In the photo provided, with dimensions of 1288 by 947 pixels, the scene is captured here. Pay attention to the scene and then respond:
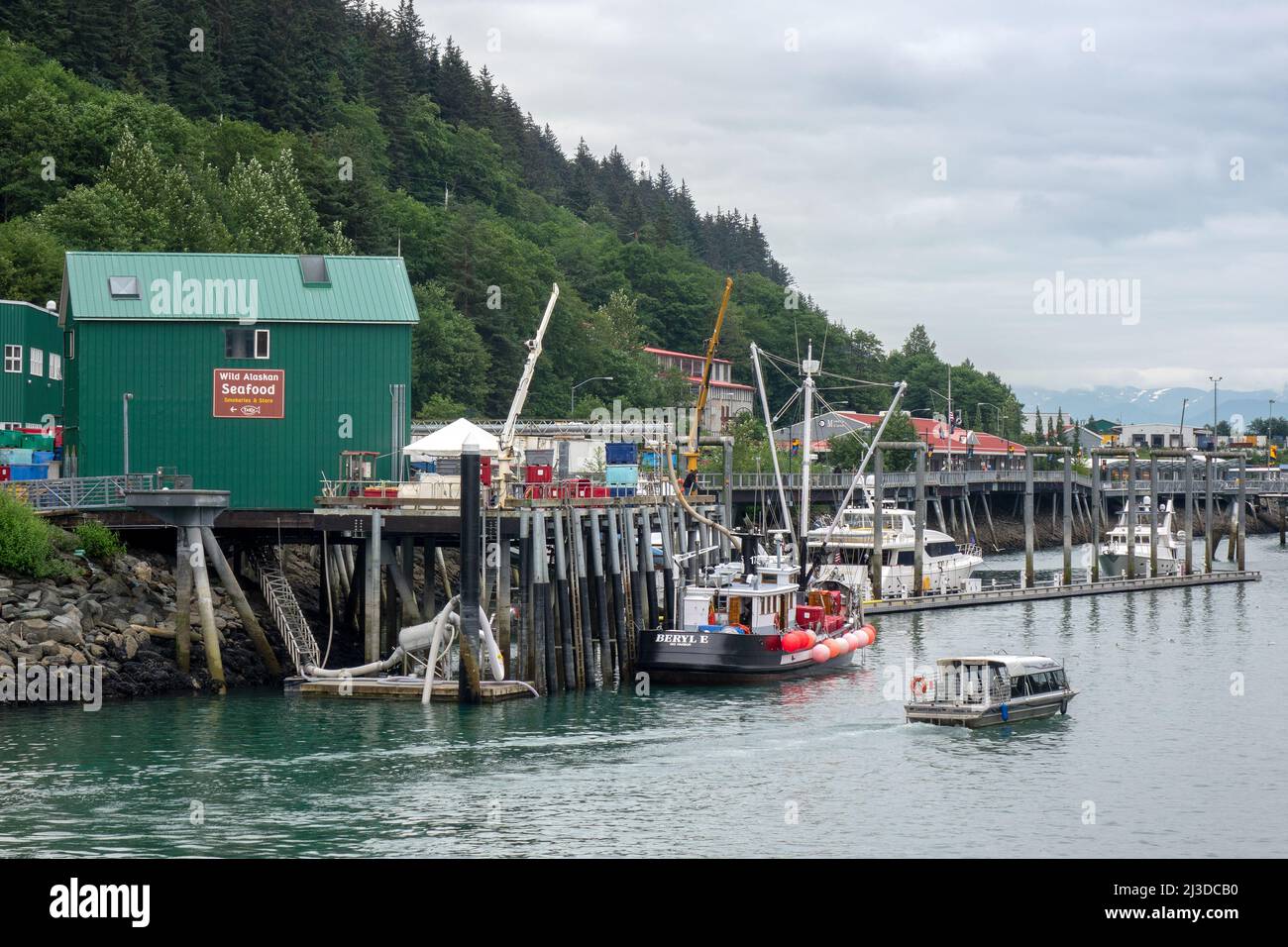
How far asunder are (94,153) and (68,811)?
8034cm

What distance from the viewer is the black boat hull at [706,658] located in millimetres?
54344

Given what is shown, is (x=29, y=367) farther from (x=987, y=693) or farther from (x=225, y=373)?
(x=987, y=693)

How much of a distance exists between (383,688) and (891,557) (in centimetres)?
4776

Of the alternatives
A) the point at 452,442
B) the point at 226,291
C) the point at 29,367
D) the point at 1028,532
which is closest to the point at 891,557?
the point at 1028,532

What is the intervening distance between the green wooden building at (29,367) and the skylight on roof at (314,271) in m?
15.1

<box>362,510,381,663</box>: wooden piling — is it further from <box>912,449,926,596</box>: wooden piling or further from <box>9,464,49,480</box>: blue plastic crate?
<box>912,449,926,596</box>: wooden piling

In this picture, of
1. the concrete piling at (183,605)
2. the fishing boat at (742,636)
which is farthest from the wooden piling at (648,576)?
the concrete piling at (183,605)

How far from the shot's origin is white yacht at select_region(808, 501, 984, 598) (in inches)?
3521

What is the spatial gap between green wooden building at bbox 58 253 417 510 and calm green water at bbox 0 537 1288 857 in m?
9.64

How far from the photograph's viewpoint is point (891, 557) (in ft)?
302

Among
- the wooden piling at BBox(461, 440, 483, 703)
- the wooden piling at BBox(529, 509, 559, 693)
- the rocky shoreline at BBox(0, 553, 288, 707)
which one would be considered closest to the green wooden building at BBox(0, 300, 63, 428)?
the rocky shoreline at BBox(0, 553, 288, 707)

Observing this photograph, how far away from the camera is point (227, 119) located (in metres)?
135

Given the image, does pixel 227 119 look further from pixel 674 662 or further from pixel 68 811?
pixel 68 811
